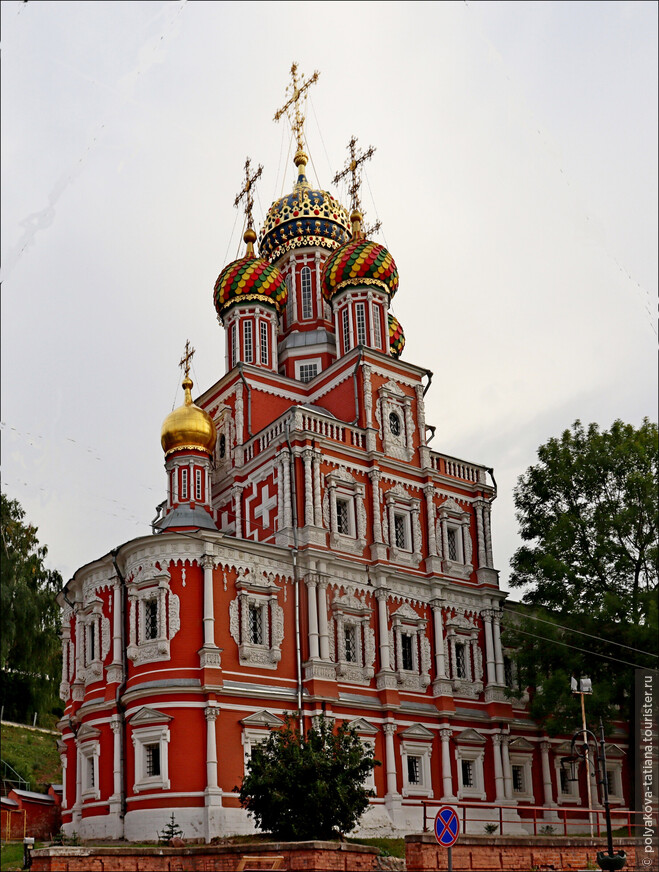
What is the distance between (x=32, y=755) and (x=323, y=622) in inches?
581

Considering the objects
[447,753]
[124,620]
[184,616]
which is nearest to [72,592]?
[124,620]

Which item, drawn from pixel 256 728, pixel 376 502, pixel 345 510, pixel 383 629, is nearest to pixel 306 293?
pixel 376 502

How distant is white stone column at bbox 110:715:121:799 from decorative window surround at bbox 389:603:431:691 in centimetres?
800

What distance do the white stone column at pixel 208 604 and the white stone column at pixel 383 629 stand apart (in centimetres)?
562

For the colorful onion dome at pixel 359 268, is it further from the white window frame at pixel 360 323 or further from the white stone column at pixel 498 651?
the white stone column at pixel 498 651

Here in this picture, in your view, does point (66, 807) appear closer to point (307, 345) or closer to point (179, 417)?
point (179, 417)

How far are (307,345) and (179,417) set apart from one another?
5.88 metres

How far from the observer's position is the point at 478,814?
102ft

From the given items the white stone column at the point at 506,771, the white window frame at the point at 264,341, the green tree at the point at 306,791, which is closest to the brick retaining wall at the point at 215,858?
the green tree at the point at 306,791

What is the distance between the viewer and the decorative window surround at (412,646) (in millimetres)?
31219

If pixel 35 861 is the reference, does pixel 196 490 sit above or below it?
above

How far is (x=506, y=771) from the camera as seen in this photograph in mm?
32281

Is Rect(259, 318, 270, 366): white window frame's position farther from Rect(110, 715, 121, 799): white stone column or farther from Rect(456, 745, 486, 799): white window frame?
Rect(456, 745, 486, 799): white window frame

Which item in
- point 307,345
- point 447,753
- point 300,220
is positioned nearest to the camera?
point 447,753
